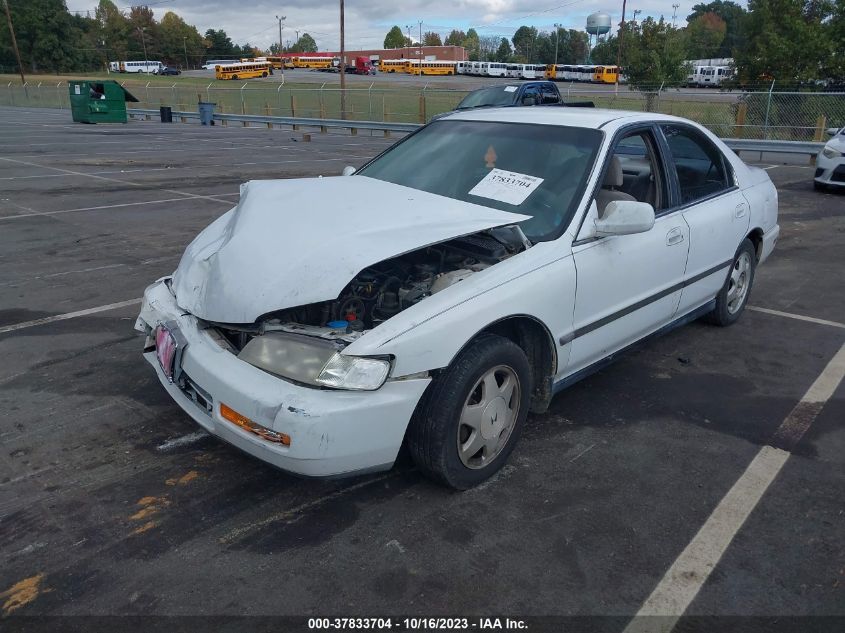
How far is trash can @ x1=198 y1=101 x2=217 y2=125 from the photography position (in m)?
31.2

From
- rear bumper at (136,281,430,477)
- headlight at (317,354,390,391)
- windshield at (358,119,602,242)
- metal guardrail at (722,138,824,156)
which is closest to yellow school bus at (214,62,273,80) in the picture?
metal guardrail at (722,138,824,156)

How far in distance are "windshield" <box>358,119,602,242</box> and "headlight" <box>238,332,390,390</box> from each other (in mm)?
1217

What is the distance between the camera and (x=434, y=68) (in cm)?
8169

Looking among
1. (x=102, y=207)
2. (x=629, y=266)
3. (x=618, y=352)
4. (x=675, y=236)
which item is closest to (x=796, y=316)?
(x=675, y=236)

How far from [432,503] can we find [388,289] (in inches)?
39.6

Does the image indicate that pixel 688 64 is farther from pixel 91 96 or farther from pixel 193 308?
pixel 193 308

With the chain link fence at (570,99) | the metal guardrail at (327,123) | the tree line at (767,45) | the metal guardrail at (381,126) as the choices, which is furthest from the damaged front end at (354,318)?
the tree line at (767,45)

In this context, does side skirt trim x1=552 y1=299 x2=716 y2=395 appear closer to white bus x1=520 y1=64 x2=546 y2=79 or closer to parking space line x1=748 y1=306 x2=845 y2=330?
parking space line x1=748 y1=306 x2=845 y2=330

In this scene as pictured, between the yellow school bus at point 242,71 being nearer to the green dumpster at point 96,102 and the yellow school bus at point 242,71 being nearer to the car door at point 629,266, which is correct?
the green dumpster at point 96,102

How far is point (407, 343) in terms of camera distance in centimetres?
264

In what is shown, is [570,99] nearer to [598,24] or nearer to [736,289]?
[736,289]

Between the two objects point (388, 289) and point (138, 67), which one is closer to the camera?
point (388, 289)

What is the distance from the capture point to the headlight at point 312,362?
8.53 feet

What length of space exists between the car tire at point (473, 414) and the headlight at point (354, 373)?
28 cm
